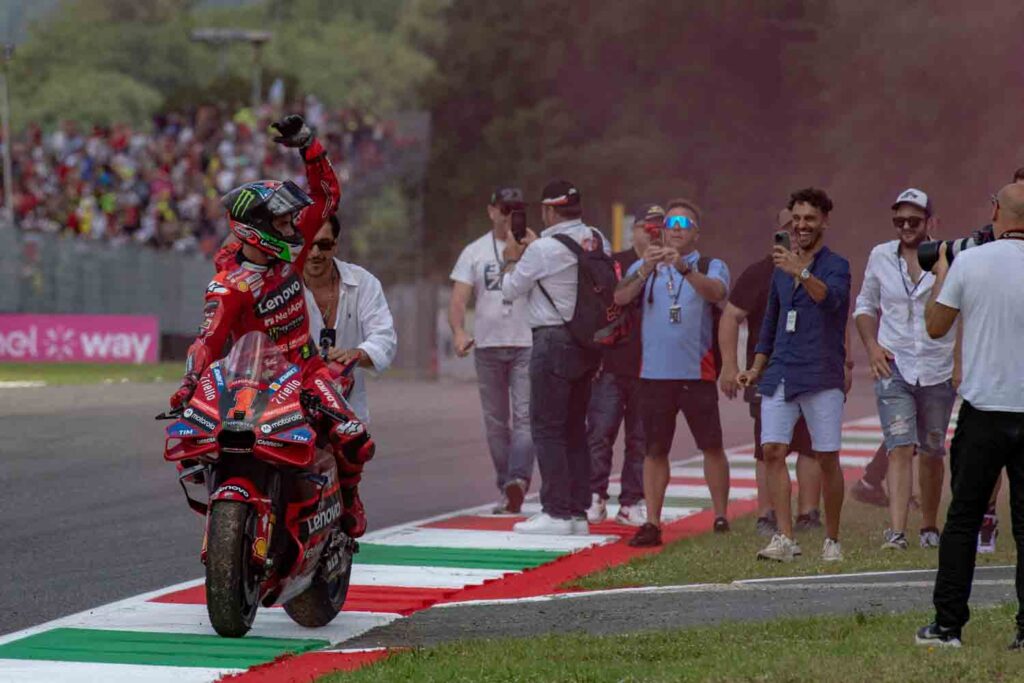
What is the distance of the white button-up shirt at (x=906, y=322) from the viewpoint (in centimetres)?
1152

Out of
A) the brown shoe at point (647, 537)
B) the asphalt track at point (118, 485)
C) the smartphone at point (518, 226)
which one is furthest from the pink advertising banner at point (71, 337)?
the brown shoe at point (647, 537)

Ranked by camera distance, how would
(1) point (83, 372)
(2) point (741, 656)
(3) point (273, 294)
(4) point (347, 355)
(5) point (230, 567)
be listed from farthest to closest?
(1) point (83, 372) → (4) point (347, 355) → (3) point (273, 294) → (5) point (230, 567) → (2) point (741, 656)

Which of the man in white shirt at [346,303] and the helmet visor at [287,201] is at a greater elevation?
the helmet visor at [287,201]

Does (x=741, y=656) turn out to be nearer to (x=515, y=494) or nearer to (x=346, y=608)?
(x=346, y=608)

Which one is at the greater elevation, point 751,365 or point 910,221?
point 910,221

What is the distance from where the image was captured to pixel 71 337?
36.1m

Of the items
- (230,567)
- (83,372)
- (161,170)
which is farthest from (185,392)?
(161,170)

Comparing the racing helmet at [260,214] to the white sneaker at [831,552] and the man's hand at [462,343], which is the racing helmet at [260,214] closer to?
the white sneaker at [831,552]

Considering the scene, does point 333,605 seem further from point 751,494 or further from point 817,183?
point 817,183

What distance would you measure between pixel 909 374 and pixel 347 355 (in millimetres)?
3706

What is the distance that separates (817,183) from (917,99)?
600 centimetres

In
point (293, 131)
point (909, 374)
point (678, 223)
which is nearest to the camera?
point (293, 131)

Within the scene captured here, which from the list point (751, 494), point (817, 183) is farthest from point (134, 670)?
point (817, 183)

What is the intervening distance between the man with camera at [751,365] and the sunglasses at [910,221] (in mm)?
576
